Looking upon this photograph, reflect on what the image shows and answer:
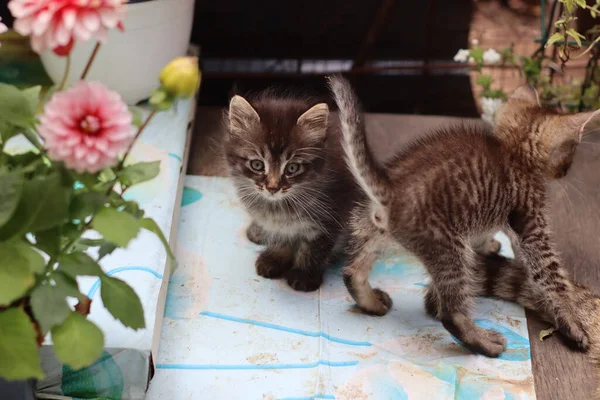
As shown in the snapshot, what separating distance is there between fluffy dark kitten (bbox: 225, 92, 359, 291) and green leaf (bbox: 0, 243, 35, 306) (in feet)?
3.50

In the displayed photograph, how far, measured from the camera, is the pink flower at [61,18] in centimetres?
123

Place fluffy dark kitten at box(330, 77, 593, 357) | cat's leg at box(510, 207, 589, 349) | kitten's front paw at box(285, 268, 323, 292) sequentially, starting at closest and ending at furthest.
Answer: fluffy dark kitten at box(330, 77, 593, 357) < cat's leg at box(510, 207, 589, 349) < kitten's front paw at box(285, 268, 323, 292)

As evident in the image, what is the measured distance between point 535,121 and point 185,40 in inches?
57.6

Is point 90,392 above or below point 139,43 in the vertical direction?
below

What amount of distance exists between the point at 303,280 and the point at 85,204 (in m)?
1.15

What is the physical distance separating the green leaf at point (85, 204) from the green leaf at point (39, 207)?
4 centimetres

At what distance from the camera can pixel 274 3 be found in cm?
347

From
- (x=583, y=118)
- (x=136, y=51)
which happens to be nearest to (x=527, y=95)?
(x=583, y=118)

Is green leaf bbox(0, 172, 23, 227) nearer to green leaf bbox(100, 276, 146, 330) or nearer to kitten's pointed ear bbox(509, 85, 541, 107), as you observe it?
Result: green leaf bbox(100, 276, 146, 330)

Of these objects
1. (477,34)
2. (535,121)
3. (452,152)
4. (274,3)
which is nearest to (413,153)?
(452,152)

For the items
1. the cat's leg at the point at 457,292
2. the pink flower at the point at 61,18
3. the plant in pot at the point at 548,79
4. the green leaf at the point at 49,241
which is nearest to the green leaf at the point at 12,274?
the green leaf at the point at 49,241

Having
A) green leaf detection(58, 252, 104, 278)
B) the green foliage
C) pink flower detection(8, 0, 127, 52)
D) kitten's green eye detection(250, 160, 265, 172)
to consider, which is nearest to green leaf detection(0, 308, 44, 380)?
the green foliage

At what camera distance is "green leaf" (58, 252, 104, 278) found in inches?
56.5

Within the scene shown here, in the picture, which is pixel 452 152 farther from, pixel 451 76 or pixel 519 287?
pixel 451 76
